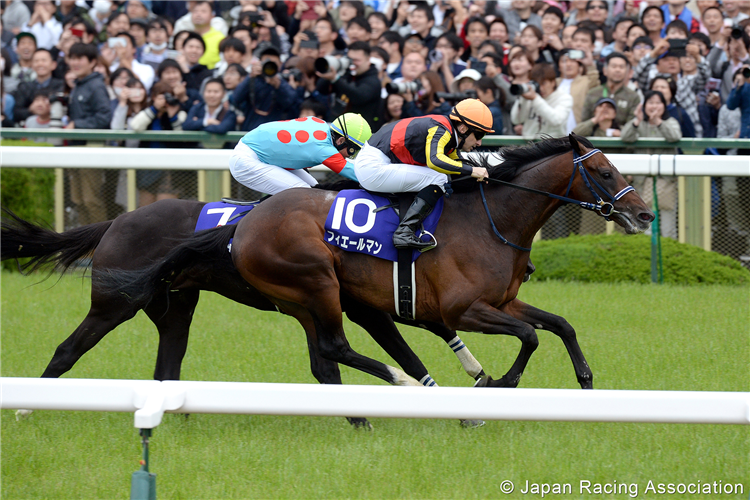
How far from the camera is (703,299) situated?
7.28m

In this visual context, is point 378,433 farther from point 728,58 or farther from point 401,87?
point 728,58

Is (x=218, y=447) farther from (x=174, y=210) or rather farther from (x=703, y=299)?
(x=703, y=299)

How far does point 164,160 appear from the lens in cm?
753

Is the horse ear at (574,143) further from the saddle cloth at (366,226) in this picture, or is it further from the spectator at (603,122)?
the spectator at (603,122)

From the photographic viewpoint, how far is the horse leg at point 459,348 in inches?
195

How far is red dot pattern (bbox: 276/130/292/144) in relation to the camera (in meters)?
5.10

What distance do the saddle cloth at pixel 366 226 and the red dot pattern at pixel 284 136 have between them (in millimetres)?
585

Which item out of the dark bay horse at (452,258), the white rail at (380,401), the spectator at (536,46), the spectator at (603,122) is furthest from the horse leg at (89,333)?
the spectator at (536,46)

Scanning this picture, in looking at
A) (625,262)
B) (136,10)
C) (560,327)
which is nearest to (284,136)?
(560,327)

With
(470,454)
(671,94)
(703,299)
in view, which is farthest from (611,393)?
(671,94)

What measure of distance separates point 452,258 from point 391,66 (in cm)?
508

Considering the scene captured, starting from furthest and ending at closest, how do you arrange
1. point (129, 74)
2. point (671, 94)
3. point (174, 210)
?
point (129, 74) → point (671, 94) → point (174, 210)

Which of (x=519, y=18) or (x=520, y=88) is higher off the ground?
(x=519, y=18)

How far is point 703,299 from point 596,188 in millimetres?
3084
